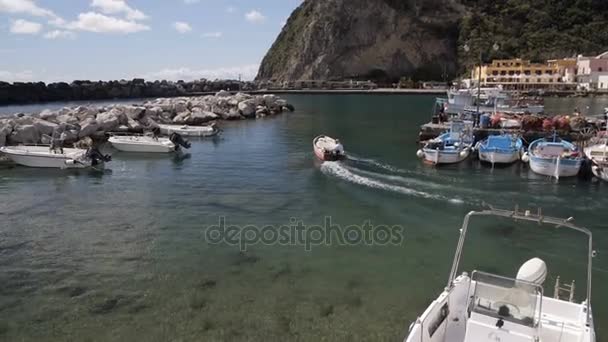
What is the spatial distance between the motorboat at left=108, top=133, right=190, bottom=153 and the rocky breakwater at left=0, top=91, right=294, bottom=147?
2.38 meters

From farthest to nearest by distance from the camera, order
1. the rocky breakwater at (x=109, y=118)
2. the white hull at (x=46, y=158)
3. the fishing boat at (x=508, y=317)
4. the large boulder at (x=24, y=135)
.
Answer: the rocky breakwater at (x=109, y=118) → the large boulder at (x=24, y=135) → the white hull at (x=46, y=158) → the fishing boat at (x=508, y=317)

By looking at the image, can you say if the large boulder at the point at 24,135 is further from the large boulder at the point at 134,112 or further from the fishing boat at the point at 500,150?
the fishing boat at the point at 500,150

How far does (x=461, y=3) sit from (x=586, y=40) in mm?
41147

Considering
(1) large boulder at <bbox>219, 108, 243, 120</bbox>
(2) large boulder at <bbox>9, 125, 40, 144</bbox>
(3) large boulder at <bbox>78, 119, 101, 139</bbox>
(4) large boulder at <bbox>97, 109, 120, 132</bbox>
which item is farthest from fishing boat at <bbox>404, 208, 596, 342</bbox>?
(1) large boulder at <bbox>219, 108, 243, 120</bbox>

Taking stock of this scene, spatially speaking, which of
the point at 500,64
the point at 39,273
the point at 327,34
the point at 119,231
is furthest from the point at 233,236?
the point at 327,34

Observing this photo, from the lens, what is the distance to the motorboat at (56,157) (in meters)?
28.0

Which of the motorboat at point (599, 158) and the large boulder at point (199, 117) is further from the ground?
the large boulder at point (199, 117)

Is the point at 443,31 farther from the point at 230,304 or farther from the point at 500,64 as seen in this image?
the point at 230,304

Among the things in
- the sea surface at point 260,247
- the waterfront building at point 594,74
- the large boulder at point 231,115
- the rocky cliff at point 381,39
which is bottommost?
the sea surface at point 260,247

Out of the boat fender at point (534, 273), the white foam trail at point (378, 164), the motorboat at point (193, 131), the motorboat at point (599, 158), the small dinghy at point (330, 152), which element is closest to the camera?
the boat fender at point (534, 273)

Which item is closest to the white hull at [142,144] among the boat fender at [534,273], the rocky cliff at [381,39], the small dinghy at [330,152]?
the small dinghy at [330,152]

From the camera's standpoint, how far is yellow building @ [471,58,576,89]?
11269cm

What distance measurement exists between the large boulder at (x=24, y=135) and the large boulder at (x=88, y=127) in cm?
441

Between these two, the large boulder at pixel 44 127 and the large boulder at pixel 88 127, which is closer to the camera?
the large boulder at pixel 44 127
